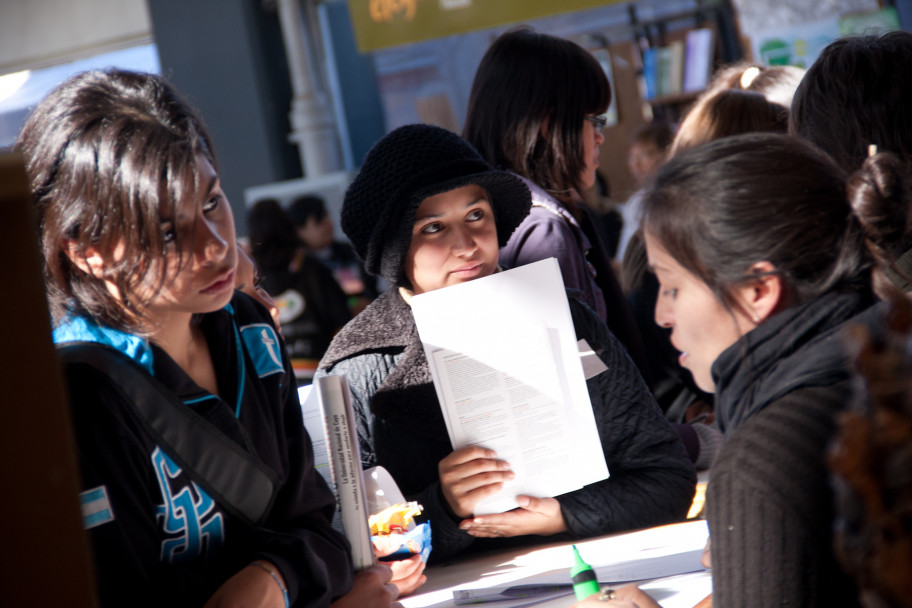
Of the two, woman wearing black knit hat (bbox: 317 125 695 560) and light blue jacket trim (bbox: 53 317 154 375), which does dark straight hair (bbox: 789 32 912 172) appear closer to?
woman wearing black knit hat (bbox: 317 125 695 560)

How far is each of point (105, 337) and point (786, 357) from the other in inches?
32.9

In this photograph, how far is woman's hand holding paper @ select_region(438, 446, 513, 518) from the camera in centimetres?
151

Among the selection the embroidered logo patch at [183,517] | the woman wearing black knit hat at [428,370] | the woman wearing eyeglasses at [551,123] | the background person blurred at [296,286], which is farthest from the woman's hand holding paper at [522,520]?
the background person blurred at [296,286]

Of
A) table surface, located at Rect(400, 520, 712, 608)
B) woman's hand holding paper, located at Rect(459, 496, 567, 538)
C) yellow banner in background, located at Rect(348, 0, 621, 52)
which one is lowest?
table surface, located at Rect(400, 520, 712, 608)

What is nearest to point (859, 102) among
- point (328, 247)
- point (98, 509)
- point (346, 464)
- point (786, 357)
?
point (786, 357)

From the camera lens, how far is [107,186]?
3.44ft

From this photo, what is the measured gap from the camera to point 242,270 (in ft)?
5.50

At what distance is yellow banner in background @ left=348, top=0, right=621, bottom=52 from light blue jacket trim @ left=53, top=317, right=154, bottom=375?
4.80 meters

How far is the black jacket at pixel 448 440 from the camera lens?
162cm

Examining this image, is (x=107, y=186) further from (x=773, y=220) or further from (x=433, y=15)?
(x=433, y=15)

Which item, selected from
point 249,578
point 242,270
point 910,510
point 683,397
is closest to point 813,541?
point 910,510

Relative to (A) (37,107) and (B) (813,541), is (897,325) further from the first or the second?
(A) (37,107)

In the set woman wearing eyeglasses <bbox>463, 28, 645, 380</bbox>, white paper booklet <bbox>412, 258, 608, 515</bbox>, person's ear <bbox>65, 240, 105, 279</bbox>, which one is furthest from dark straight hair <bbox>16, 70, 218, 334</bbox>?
woman wearing eyeglasses <bbox>463, 28, 645, 380</bbox>

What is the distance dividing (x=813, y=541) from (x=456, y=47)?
20.6 ft
